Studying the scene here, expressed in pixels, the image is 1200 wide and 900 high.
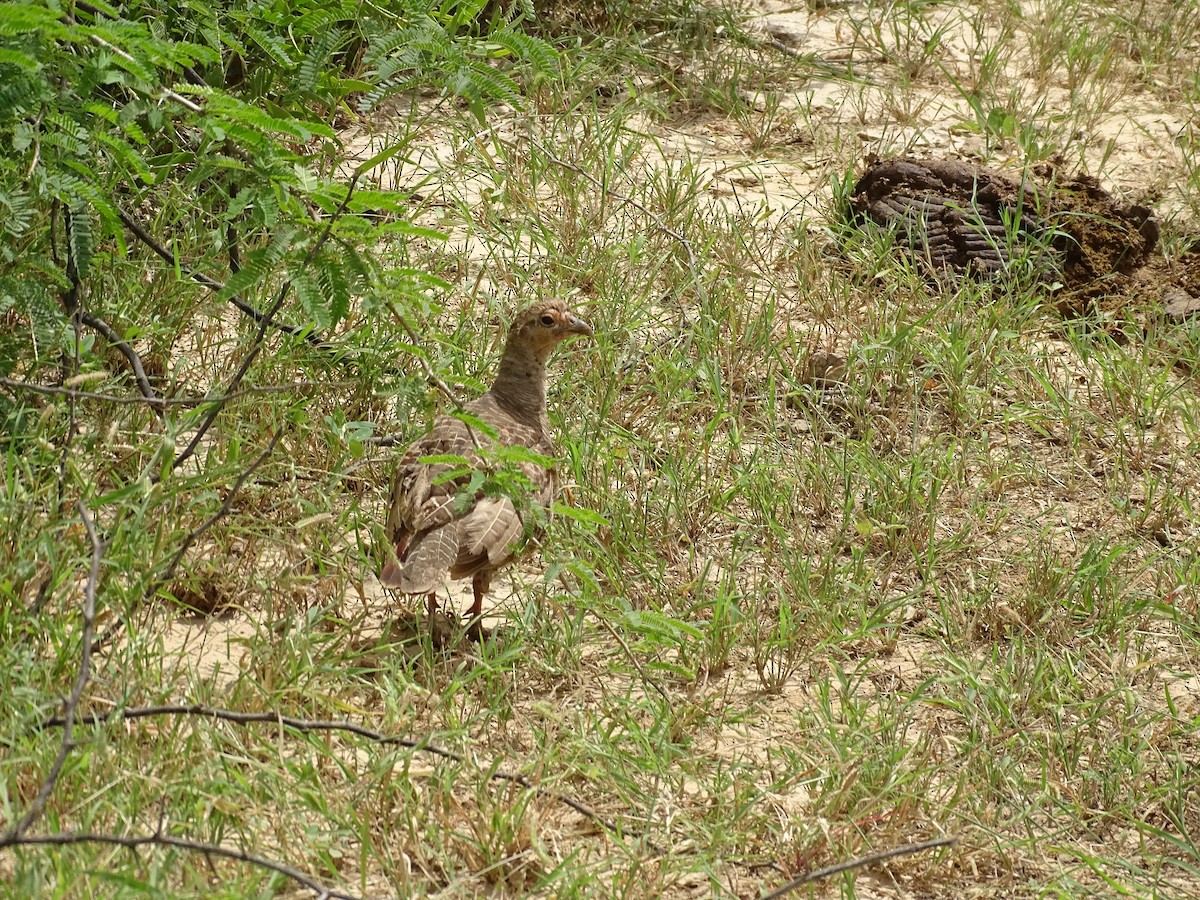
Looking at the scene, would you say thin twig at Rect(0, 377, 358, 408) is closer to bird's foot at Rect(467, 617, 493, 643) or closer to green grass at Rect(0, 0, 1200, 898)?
green grass at Rect(0, 0, 1200, 898)

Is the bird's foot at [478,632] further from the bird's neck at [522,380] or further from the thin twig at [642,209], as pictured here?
the thin twig at [642,209]

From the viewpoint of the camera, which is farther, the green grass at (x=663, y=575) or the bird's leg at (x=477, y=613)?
the bird's leg at (x=477, y=613)

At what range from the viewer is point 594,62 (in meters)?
8.27

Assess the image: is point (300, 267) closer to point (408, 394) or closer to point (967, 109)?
point (408, 394)

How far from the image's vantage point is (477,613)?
5121mm

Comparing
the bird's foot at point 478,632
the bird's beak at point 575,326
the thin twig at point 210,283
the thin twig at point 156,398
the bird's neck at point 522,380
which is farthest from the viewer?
the bird's beak at point 575,326

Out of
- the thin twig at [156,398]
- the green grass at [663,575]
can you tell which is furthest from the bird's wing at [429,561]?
the thin twig at [156,398]

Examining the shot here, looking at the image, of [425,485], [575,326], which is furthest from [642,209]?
[425,485]

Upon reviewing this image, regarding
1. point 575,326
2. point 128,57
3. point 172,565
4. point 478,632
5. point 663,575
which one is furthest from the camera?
point 575,326

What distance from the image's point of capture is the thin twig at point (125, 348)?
5.27 meters

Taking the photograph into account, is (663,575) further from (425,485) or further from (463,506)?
(463,506)

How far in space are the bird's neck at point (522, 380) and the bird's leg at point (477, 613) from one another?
814 mm

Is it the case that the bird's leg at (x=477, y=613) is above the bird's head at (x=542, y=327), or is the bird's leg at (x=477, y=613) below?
below

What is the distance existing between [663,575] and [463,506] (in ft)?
4.51
